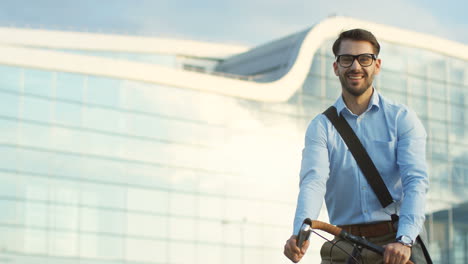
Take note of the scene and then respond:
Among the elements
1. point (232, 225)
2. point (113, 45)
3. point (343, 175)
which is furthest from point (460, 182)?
point (343, 175)

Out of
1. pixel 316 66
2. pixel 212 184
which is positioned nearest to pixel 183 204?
pixel 212 184

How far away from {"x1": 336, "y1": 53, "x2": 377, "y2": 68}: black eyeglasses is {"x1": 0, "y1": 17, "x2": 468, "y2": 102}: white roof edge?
125ft

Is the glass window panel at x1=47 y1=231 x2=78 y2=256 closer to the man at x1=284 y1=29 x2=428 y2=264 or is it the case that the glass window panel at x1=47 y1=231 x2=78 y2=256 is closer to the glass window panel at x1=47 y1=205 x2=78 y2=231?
the glass window panel at x1=47 y1=205 x2=78 y2=231

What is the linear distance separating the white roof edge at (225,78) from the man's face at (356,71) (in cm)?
3789

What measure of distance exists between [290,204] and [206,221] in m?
4.58

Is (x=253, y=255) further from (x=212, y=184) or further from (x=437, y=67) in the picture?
(x=437, y=67)

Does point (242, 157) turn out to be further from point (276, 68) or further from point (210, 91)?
point (276, 68)

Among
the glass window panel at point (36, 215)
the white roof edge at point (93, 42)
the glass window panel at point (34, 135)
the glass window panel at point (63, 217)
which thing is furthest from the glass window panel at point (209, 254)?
the white roof edge at point (93, 42)

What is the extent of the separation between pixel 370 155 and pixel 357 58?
537 mm

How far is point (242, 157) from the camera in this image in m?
47.4

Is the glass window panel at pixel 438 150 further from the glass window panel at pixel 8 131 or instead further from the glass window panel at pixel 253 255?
the glass window panel at pixel 8 131

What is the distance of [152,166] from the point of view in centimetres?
4541

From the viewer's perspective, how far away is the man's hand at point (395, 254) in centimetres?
508

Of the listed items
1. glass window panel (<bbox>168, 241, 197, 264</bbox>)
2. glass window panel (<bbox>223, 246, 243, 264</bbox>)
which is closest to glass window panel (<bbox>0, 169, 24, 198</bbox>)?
glass window panel (<bbox>168, 241, 197, 264</bbox>)
